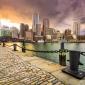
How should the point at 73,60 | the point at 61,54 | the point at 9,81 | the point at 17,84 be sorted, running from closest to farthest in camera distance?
the point at 17,84, the point at 9,81, the point at 73,60, the point at 61,54

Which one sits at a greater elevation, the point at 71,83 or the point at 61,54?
the point at 61,54

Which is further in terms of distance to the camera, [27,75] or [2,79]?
[27,75]

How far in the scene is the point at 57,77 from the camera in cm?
519

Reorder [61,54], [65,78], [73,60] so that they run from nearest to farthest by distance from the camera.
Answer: [65,78] < [73,60] < [61,54]

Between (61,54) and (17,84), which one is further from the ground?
(61,54)

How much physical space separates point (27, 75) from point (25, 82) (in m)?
0.76

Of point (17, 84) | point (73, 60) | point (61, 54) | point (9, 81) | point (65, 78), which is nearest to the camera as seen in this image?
point (17, 84)

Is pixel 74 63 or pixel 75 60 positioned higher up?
pixel 75 60

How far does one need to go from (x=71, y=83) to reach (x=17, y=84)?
185 cm

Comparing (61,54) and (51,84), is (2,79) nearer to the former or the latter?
(51,84)

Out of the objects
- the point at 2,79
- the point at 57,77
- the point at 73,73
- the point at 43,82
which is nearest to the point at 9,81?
the point at 2,79

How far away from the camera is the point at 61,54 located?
7.58 meters

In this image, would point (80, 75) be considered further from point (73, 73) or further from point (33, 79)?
point (33, 79)

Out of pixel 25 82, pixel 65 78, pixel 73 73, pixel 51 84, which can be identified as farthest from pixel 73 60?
pixel 25 82
